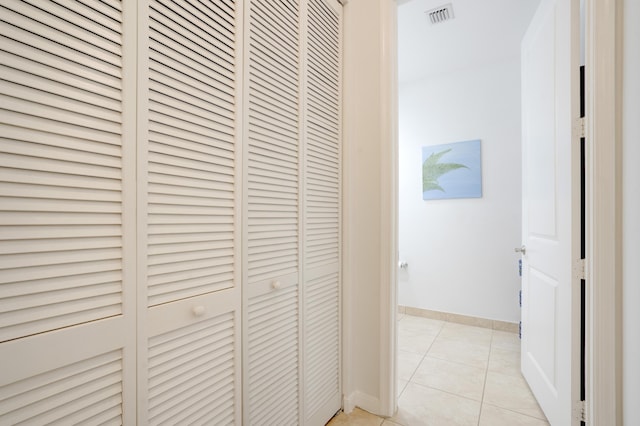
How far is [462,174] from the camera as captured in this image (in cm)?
310

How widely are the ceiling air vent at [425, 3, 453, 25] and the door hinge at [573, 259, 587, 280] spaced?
1956mm

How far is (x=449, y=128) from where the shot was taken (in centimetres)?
319

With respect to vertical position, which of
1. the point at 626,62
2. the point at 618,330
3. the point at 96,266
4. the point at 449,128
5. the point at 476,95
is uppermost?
the point at 476,95

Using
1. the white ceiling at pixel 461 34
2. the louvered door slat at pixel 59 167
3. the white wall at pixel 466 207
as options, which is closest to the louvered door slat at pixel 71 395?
the louvered door slat at pixel 59 167

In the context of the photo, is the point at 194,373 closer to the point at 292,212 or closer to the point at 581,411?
the point at 292,212

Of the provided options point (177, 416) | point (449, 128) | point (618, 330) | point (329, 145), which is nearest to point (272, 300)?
point (177, 416)

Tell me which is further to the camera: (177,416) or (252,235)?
(252,235)

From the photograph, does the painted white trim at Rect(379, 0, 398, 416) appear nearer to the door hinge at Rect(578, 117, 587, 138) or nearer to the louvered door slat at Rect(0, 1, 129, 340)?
the door hinge at Rect(578, 117, 587, 138)

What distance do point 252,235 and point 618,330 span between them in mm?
1493

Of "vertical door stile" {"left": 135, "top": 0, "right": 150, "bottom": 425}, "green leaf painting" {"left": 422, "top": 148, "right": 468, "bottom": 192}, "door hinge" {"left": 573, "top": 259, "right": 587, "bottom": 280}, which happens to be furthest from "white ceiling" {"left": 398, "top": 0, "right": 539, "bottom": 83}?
"door hinge" {"left": 573, "top": 259, "right": 587, "bottom": 280}

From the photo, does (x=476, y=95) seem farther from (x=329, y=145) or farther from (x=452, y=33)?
(x=329, y=145)

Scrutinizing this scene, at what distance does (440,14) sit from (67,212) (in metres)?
2.68

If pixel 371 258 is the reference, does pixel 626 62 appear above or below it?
above

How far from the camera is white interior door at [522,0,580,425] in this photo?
135 centimetres
